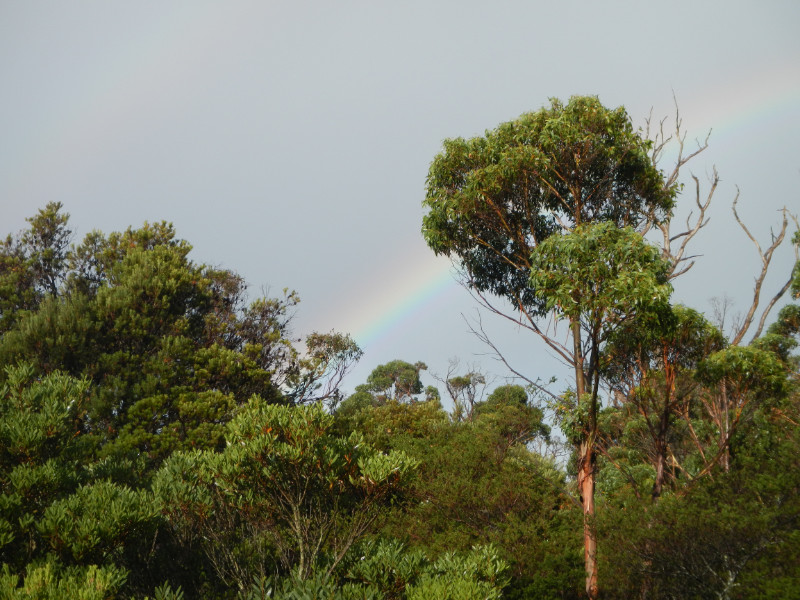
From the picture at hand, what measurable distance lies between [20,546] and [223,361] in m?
14.4

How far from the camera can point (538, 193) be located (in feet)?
47.7

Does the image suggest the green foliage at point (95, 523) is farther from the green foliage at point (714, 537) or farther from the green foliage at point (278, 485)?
the green foliage at point (714, 537)

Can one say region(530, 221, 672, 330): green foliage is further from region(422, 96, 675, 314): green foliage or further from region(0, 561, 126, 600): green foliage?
region(0, 561, 126, 600): green foliage

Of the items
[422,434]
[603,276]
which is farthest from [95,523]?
A: [422,434]

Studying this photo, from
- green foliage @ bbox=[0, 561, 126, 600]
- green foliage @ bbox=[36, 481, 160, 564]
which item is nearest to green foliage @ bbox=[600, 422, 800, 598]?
green foliage @ bbox=[36, 481, 160, 564]

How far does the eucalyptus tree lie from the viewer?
1351 centimetres

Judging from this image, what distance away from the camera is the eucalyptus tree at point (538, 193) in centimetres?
1351

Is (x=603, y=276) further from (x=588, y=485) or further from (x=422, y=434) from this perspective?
(x=422, y=434)

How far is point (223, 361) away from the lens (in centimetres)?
2138

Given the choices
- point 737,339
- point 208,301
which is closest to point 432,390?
point 208,301

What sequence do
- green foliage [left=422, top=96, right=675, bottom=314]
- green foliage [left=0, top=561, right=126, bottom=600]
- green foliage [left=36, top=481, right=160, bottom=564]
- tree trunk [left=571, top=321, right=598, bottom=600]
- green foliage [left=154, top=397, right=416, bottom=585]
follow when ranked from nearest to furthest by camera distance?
green foliage [left=0, top=561, right=126, bottom=600]
green foliage [left=36, top=481, right=160, bottom=564]
green foliage [left=154, top=397, right=416, bottom=585]
tree trunk [left=571, top=321, right=598, bottom=600]
green foliage [left=422, top=96, right=675, bottom=314]

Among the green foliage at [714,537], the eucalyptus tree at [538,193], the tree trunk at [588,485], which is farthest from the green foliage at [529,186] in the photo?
the green foliage at [714,537]

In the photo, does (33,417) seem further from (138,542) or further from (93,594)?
(93,594)

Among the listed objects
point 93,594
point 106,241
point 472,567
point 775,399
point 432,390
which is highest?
point 432,390
